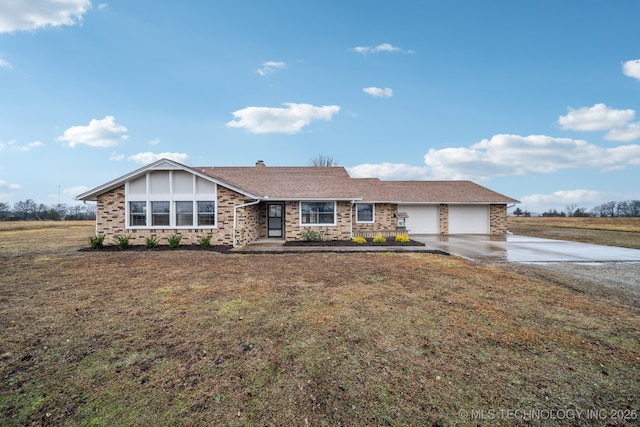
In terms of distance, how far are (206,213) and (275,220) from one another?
14.3 feet

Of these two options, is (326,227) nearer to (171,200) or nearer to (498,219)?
(171,200)

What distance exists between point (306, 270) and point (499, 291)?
5041mm

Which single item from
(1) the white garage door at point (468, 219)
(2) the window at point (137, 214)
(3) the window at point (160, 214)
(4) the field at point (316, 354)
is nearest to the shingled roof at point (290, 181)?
(3) the window at point (160, 214)

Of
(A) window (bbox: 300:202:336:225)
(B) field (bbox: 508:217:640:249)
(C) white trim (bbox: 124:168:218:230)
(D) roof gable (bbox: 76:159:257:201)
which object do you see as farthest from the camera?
(B) field (bbox: 508:217:640:249)

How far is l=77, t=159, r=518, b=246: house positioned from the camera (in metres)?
13.5

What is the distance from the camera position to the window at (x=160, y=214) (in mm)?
13708

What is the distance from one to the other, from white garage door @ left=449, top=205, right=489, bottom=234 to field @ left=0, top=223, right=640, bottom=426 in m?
15.2

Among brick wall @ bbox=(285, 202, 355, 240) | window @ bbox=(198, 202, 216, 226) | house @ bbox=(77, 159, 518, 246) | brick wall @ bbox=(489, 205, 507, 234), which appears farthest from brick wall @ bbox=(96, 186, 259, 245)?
brick wall @ bbox=(489, 205, 507, 234)

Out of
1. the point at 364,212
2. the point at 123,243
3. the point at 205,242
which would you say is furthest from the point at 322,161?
the point at 123,243

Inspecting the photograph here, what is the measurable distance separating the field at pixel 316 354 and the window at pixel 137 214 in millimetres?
7134

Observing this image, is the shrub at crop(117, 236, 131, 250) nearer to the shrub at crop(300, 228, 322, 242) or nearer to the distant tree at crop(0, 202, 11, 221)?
the shrub at crop(300, 228, 322, 242)

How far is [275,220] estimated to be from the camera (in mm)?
16875

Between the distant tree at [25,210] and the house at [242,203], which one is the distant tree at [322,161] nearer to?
the house at [242,203]

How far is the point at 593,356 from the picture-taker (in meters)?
3.43
